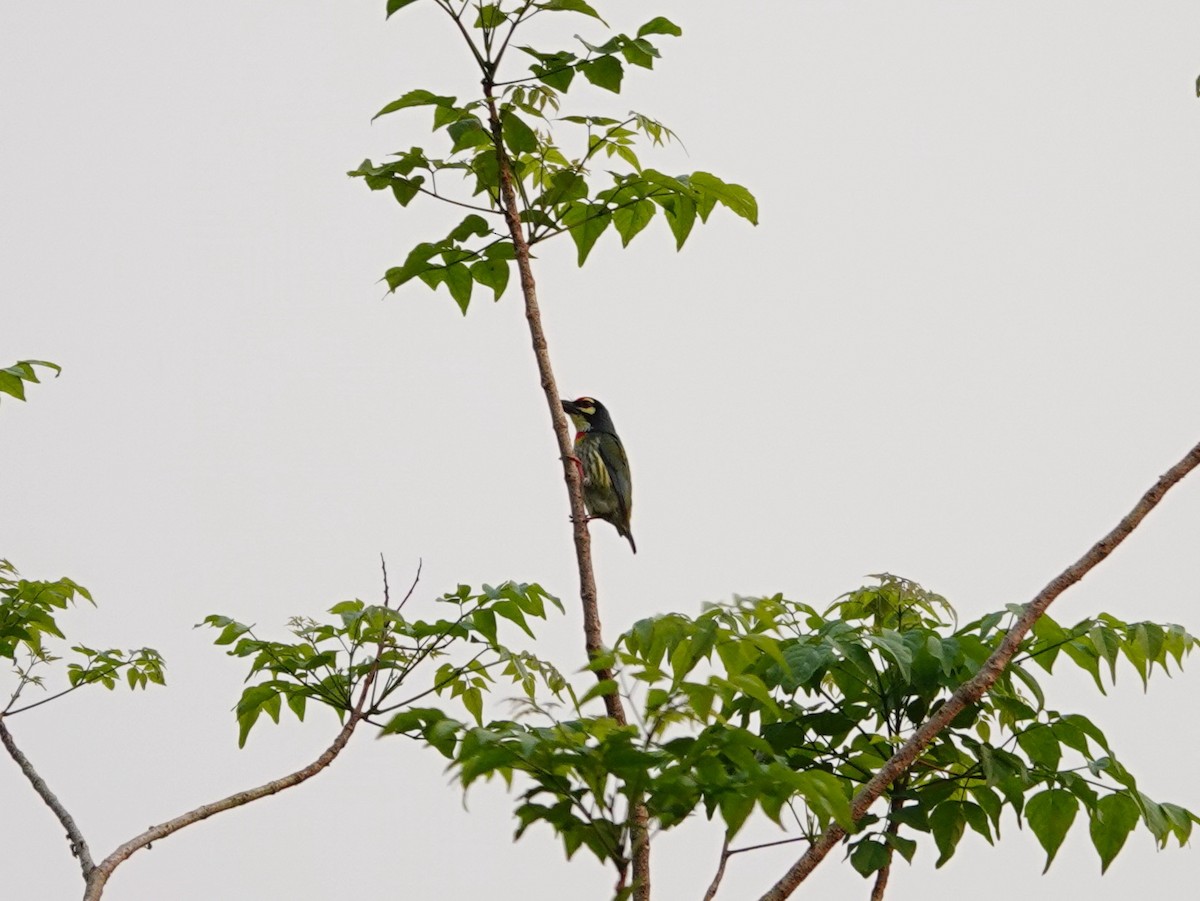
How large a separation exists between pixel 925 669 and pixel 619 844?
27.9 inches

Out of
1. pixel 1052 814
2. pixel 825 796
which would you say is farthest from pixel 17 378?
pixel 1052 814

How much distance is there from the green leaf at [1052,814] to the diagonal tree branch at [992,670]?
15.8 inches

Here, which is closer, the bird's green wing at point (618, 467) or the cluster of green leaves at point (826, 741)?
the cluster of green leaves at point (826, 741)

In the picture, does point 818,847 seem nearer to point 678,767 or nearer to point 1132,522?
point 678,767

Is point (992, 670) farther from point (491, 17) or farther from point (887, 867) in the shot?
point (491, 17)

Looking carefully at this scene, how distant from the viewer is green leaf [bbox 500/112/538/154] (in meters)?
2.32

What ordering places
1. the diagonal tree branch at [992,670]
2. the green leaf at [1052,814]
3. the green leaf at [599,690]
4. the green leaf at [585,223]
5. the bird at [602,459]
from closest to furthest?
1. the green leaf at [599,690]
2. the diagonal tree branch at [992,670]
3. the green leaf at [1052,814]
4. the green leaf at [585,223]
5. the bird at [602,459]

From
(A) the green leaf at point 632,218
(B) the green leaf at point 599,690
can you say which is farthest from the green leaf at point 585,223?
(B) the green leaf at point 599,690

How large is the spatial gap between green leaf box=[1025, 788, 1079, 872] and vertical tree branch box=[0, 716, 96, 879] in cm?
166

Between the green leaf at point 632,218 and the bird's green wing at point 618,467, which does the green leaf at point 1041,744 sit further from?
the bird's green wing at point 618,467

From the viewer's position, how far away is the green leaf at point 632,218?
2.54m

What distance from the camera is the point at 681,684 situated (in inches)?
71.7

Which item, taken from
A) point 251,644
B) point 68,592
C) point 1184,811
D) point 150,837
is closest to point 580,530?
point 251,644

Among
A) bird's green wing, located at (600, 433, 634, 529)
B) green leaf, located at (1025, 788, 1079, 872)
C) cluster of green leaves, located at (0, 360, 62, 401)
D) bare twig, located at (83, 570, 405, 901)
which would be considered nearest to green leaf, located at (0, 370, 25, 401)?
cluster of green leaves, located at (0, 360, 62, 401)
